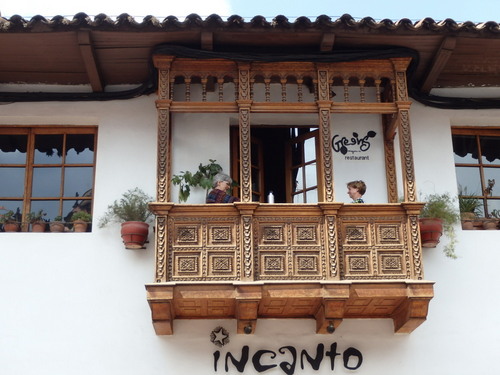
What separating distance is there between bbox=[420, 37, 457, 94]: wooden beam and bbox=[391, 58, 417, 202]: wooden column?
407 mm

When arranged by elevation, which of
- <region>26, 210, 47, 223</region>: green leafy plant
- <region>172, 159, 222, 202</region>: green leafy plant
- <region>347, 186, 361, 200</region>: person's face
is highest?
<region>172, 159, 222, 202</region>: green leafy plant

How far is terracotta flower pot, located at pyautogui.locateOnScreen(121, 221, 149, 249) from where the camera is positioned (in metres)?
9.15

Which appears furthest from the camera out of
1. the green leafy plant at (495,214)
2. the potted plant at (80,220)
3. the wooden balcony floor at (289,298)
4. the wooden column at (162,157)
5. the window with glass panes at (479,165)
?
the window with glass panes at (479,165)

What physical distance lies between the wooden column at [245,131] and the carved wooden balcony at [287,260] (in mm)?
270

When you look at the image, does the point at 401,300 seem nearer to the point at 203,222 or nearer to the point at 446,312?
the point at 446,312

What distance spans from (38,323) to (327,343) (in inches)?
133

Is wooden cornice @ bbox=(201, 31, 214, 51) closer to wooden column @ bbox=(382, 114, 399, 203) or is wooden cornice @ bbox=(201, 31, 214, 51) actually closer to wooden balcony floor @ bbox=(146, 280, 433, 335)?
wooden column @ bbox=(382, 114, 399, 203)

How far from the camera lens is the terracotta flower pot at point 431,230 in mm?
9266

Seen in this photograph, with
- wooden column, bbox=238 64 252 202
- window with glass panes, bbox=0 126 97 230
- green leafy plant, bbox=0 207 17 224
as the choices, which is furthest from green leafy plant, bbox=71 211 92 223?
wooden column, bbox=238 64 252 202

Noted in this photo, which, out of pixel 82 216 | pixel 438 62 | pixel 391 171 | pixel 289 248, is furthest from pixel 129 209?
pixel 438 62

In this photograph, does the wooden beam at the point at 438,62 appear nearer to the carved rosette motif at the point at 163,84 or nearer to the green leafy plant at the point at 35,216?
the carved rosette motif at the point at 163,84

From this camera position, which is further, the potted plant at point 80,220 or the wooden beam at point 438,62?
the potted plant at point 80,220

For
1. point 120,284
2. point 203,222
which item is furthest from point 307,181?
point 120,284

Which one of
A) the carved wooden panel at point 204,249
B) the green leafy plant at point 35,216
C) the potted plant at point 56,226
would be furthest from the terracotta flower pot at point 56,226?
the carved wooden panel at point 204,249
